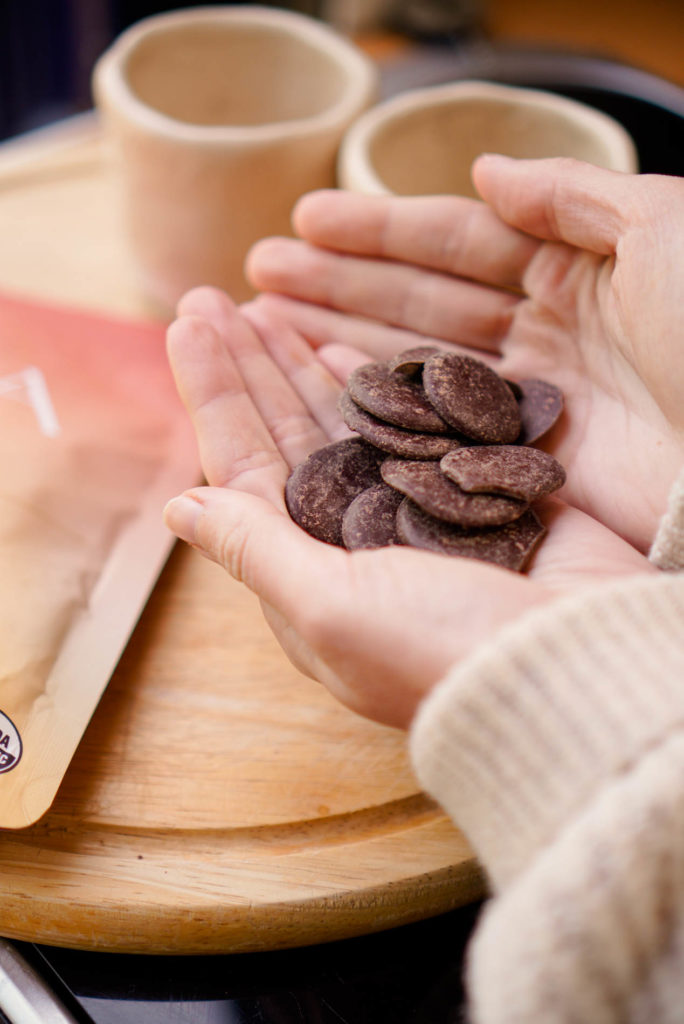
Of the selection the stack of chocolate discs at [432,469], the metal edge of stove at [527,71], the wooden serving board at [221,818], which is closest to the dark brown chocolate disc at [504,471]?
the stack of chocolate discs at [432,469]

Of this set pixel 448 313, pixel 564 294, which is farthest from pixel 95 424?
pixel 564 294

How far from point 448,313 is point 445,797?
559 mm

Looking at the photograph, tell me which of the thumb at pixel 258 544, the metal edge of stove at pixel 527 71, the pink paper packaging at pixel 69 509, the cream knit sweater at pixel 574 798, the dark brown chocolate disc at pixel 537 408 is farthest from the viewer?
the metal edge of stove at pixel 527 71

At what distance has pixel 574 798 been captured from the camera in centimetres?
45

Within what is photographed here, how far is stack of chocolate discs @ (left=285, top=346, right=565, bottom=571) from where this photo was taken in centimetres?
61

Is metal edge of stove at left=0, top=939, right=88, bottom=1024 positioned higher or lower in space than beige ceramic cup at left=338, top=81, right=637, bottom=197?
lower

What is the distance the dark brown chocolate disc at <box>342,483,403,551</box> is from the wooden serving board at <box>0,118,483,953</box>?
0.17 metres

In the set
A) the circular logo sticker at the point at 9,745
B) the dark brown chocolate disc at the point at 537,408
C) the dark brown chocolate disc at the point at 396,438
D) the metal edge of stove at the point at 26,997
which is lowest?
the metal edge of stove at the point at 26,997

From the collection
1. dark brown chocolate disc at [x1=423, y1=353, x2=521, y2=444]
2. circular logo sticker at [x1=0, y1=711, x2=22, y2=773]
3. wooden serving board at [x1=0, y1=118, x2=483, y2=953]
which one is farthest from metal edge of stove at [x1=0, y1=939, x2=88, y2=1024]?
dark brown chocolate disc at [x1=423, y1=353, x2=521, y2=444]

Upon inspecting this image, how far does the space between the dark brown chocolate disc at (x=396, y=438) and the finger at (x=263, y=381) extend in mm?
85

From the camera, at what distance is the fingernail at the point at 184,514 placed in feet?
2.00

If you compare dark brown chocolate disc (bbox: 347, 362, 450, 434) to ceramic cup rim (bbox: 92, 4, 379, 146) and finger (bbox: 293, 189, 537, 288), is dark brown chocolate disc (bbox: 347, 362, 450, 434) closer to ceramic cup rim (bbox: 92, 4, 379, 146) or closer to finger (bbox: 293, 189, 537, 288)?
finger (bbox: 293, 189, 537, 288)

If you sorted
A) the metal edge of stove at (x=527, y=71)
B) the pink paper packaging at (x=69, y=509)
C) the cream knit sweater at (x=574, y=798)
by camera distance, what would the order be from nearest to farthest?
1. the cream knit sweater at (x=574, y=798)
2. the pink paper packaging at (x=69, y=509)
3. the metal edge of stove at (x=527, y=71)

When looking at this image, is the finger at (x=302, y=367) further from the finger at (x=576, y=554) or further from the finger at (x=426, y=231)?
the finger at (x=576, y=554)
